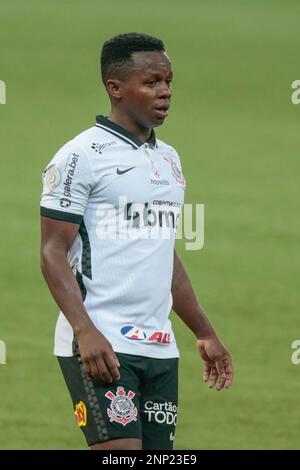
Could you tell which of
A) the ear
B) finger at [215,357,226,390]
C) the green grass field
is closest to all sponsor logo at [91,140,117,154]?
the ear

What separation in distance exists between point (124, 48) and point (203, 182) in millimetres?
12581

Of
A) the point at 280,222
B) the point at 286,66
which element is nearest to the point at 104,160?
the point at 280,222

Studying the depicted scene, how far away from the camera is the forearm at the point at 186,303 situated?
19.8ft

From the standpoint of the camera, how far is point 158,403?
5711 mm

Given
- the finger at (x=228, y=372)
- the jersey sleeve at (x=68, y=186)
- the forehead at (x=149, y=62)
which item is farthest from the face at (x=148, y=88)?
the finger at (x=228, y=372)

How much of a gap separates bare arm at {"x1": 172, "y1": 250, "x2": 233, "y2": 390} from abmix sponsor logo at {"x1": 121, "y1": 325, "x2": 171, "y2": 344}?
41cm

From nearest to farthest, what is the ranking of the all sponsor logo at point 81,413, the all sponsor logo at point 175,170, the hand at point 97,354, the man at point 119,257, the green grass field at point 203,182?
the hand at point 97,354 → the man at point 119,257 → the all sponsor logo at point 81,413 → the all sponsor logo at point 175,170 → the green grass field at point 203,182

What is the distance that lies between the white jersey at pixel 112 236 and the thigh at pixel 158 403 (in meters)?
0.06

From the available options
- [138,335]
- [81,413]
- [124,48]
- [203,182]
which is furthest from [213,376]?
[203,182]

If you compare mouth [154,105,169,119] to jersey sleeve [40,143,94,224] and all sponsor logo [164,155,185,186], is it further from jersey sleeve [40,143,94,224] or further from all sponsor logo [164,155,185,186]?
jersey sleeve [40,143,94,224]

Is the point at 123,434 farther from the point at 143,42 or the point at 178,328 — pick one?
the point at 178,328

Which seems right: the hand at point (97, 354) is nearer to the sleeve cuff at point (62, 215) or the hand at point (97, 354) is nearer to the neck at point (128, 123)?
the sleeve cuff at point (62, 215)

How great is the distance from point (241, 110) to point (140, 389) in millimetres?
18751

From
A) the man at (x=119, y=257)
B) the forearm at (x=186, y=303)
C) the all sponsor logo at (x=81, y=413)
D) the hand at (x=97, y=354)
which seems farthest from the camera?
the forearm at (x=186, y=303)
